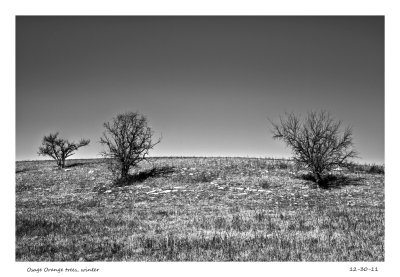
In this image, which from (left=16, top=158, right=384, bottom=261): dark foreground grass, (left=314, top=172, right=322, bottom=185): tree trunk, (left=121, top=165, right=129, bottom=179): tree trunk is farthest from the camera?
(left=121, top=165, right=129, bottom=179): tree trunk

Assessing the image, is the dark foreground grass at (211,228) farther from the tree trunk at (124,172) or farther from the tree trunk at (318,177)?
the tree trunk at (124,172)

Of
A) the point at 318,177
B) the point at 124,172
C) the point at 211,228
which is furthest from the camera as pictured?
the point at 124,172

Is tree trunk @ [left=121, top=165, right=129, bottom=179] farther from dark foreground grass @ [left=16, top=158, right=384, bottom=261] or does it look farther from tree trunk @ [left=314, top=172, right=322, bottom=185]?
tree trunk @ [left=314, top=172, right=322, bottom=185]

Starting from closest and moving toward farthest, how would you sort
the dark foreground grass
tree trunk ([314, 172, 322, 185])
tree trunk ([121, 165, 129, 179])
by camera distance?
the dark foreground grass, tree trunk ([314, 172, 322, 185]), tree trunk ([121, 165, 129, 179])

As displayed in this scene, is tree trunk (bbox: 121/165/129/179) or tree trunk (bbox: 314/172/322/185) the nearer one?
tree trunk (bbox: 314/172/322/185)

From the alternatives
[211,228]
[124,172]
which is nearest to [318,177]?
[124,172]

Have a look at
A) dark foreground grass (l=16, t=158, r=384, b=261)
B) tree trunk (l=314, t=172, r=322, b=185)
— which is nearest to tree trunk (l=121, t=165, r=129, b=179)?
dark foreground grass (l=16, t=158, r=384, b=261)

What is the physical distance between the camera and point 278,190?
2317 centimetres

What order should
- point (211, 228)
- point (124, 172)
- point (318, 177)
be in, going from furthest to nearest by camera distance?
1. point (124, 172)
2. point (318, 177)
3. point (211, 228)

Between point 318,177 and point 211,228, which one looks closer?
point 211,228

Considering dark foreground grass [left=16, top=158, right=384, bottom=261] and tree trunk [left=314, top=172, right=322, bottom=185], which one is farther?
tree trunk [left=314, top=172, right=322, bottom=185]

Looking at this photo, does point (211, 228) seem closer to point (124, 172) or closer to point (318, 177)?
point (318, 177)

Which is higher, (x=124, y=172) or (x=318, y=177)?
(x=124, y=172)

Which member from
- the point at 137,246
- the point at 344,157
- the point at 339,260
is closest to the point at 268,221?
the point at 339,260
